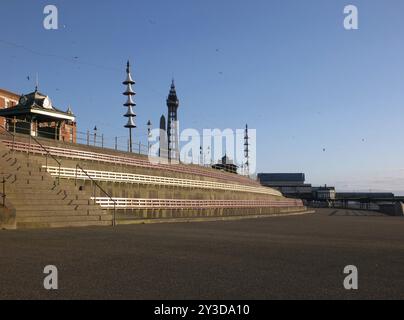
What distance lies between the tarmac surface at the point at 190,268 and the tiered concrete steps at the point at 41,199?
3.41 m

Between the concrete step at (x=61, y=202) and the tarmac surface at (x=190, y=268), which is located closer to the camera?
the tarmac surface at (x=190, y=268)

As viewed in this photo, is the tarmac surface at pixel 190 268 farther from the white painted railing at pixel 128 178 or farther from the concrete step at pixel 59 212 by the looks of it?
the white painted railing at pixel 128 178

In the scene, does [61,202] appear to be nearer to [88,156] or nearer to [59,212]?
[59,212]

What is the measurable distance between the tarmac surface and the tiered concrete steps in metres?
3.41

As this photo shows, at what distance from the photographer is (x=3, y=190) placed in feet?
57.1

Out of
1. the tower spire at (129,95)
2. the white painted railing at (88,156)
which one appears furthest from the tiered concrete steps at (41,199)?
the tower spire at (129,95)

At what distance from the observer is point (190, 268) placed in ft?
30.0

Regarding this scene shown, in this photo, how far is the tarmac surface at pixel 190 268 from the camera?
6.91 metres

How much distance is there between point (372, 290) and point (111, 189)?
861 inches

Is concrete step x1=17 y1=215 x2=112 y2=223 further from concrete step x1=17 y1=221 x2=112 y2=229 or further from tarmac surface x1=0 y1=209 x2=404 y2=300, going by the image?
tarmac surface x1=0 y1=209 x2=404 y2=300

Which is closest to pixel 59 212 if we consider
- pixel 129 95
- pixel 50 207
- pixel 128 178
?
pixel 50 207

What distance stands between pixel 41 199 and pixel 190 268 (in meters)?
11.8
